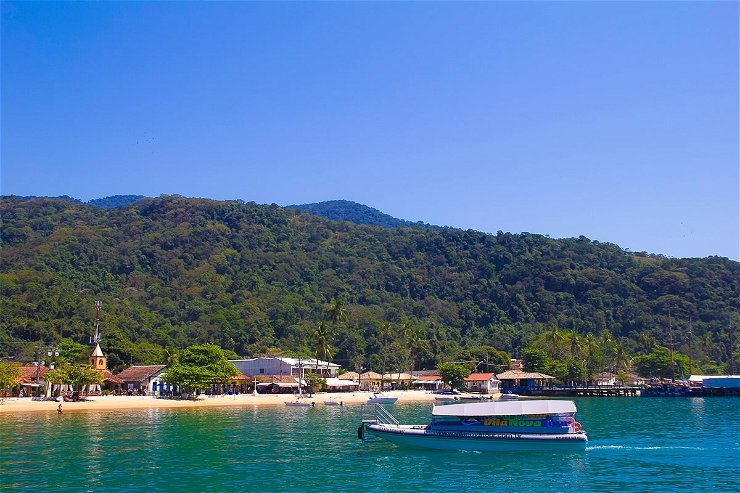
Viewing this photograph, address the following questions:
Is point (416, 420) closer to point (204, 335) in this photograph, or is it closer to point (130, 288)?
point (204, 335)

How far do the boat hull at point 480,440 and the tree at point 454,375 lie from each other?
8089cm

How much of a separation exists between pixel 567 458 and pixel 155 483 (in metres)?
23.3

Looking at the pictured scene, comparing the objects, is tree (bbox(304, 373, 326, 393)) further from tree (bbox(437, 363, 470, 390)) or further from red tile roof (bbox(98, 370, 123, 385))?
red tile roof (bbox(98, 370, 123, 385))

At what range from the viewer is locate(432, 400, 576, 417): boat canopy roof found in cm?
4428

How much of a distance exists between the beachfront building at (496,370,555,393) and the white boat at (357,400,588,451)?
273ft

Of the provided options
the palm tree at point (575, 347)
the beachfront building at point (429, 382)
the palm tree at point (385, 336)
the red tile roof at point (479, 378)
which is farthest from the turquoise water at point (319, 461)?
the palm tree at point (575, 347)

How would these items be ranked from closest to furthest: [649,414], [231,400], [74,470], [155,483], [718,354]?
1. [155,483]
2. [74,470]
3. [649,414]
4. [231,400]
5. [718,354]

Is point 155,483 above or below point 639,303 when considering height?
below

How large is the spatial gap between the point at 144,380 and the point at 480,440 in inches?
2687

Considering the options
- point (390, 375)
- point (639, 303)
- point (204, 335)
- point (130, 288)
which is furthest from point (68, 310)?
point (639, 303)

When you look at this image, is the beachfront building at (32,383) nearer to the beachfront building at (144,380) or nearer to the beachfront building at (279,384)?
the beachfront building at (144,380)

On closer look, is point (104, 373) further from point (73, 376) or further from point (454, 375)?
point (454, 375)

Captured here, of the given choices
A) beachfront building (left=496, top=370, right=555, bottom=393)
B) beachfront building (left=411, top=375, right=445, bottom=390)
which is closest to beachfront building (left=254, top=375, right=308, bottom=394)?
beachfront building (left=411, top=375, right=445, bottom=390)

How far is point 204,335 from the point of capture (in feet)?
502
